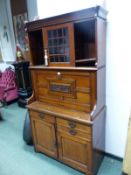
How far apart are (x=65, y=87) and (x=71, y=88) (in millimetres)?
83

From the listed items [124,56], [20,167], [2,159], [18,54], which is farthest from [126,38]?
[18,54]

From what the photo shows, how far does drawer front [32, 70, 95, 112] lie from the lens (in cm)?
172

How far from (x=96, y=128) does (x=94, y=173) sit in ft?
1.86

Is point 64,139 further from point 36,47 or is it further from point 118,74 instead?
point 36,47

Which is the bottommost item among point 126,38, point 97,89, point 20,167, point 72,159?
point 20,167

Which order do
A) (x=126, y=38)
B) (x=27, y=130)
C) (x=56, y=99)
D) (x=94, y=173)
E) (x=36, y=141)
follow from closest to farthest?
(x=126, y=38) < (x=94, y=173) < (x=56, y=99) < (x=36, y=141) < (x=27, y=130)

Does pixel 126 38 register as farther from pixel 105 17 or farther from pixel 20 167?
pixel 20 167

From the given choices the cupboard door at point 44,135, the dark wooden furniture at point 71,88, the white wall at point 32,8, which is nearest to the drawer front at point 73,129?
the dark wooden furniture at point 71,88

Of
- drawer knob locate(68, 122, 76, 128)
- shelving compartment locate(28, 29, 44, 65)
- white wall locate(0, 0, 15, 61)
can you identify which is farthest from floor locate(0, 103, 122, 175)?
white wall locate(0, 0, 15, 61)

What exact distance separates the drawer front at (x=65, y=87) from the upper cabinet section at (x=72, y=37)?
0.13m

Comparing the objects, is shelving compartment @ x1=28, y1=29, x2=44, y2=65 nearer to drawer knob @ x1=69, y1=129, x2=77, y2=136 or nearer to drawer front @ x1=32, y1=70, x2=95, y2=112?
drawer front @ x1=32, y1=70, x2=95, y2=112

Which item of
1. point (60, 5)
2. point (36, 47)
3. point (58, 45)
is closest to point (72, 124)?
point (58, 45)

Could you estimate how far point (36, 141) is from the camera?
2258mm

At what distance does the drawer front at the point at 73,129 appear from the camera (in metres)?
1.67
